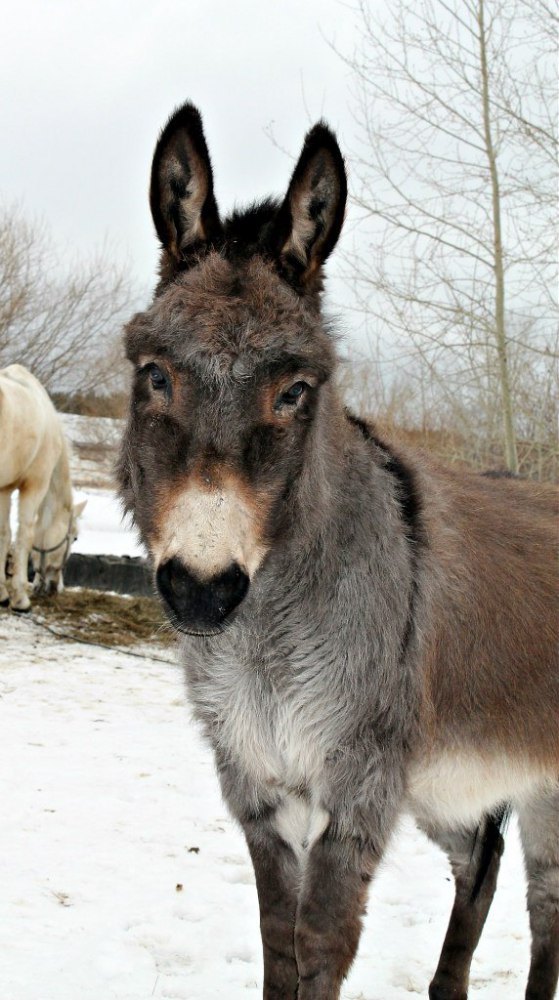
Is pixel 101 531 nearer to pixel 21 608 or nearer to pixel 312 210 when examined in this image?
pixel 21 608

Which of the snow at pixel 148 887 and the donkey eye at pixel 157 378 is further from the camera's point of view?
the snow at pixel 148 887

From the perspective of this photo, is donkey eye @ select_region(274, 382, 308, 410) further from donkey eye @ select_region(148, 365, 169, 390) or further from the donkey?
donkey eye @ select_region(148, 365, 169, 390)

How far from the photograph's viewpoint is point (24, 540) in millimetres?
9266

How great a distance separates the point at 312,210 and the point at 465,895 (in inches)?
97.9

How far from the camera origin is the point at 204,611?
1.95 meters

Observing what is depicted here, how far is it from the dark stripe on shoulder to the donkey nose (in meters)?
0.83

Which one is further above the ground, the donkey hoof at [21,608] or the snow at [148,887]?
the donkey hoof at [21,608]

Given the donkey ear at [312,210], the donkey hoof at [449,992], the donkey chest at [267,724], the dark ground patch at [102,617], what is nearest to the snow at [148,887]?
the donkey hoof at [449,992]

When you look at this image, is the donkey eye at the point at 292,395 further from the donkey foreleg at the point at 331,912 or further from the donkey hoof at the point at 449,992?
the donkey hoof at the point at 449,992

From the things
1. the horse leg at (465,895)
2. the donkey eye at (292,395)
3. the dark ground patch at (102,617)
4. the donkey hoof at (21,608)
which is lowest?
the dark ground patch at (102,617)

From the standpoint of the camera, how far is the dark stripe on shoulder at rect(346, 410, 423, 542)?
2676 mm

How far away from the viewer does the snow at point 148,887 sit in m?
3.21

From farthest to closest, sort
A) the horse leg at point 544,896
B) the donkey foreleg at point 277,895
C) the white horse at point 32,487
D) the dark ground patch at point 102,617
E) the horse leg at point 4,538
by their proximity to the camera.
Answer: the horse leg at point 4,538 < the white horse at point 32,487 < the dark ground patch at point 102,617 < the horse leg at point 544,896 < the donkey foreleg at point 277,895

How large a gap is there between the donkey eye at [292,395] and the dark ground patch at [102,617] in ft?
20.9
